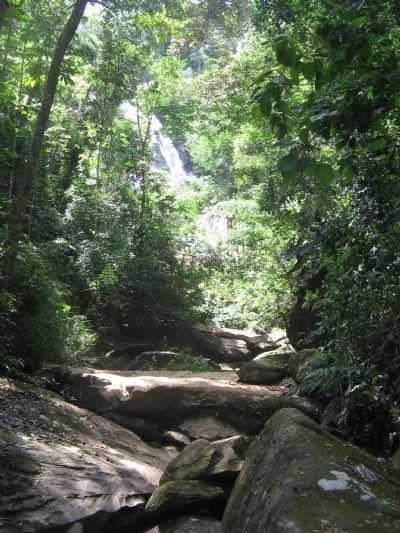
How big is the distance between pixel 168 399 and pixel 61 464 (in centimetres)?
320

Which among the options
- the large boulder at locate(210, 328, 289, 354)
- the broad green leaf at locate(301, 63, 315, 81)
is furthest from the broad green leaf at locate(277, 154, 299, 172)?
the large boulder at locate(210, 328, 289, 354)

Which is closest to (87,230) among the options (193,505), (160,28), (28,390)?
(160,28)

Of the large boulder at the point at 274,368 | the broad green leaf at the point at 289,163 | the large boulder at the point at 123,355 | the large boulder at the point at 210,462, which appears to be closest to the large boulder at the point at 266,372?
the large boulder at the point at 274,368

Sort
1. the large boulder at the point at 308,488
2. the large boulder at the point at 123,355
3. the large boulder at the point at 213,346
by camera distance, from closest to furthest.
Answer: the large boulder at the point at 308,488
the large boulder at the point at 123,355
the large boulder at the point at 213,346

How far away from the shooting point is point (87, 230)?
15.8m

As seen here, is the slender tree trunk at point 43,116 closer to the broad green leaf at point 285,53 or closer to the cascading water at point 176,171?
the broad green leaf at point 285,53

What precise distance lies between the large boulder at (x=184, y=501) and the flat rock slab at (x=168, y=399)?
278cm

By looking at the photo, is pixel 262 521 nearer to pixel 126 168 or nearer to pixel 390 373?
pixel 390 373

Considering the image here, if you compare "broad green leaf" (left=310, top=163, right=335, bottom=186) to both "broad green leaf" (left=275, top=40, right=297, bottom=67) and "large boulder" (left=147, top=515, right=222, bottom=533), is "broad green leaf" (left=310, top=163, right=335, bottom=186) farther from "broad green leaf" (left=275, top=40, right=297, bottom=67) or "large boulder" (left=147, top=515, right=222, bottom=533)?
"large boulder" (left=147, top=515, right=222, bottom=533)

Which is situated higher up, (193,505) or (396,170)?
(396,170)

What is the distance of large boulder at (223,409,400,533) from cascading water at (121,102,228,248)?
52.1 feet

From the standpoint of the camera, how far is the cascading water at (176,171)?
68.4 ft

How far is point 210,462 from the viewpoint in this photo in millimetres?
4938

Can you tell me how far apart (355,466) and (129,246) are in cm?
1303
